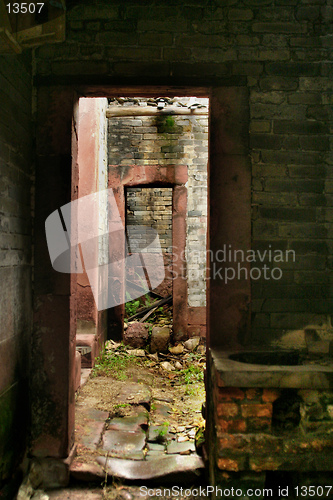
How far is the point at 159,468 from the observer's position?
260cm

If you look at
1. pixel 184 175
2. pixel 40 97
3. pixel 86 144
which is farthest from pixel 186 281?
pixel 40 97

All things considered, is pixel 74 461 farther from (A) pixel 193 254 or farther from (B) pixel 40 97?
(A) pixel 193 254

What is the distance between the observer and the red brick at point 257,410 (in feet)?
7.00

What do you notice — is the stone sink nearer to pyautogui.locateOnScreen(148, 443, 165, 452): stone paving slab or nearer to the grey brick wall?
pyautogui.locateOnScreen(148, 443, 165, 452): stone paving slab

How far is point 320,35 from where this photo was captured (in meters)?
2.62

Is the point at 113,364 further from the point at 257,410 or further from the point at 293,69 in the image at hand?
the point at 293,69

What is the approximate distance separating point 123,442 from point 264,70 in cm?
341

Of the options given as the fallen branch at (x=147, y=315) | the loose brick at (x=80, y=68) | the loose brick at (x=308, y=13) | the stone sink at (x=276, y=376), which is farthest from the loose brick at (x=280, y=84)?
the fallen branch at (x=147, y=315)

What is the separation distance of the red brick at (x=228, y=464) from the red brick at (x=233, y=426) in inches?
7.2

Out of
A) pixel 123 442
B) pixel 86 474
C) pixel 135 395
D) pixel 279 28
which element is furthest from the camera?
pixel 135 395

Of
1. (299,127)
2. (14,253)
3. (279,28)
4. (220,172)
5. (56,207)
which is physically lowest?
(14,253)

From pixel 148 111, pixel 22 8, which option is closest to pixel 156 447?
pixel 22 8

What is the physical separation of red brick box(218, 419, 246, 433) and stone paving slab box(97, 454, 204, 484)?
72 cm

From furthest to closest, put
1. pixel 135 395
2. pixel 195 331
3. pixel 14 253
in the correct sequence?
pixel 195 331 < pixel 135 395 < pixel 14 253
